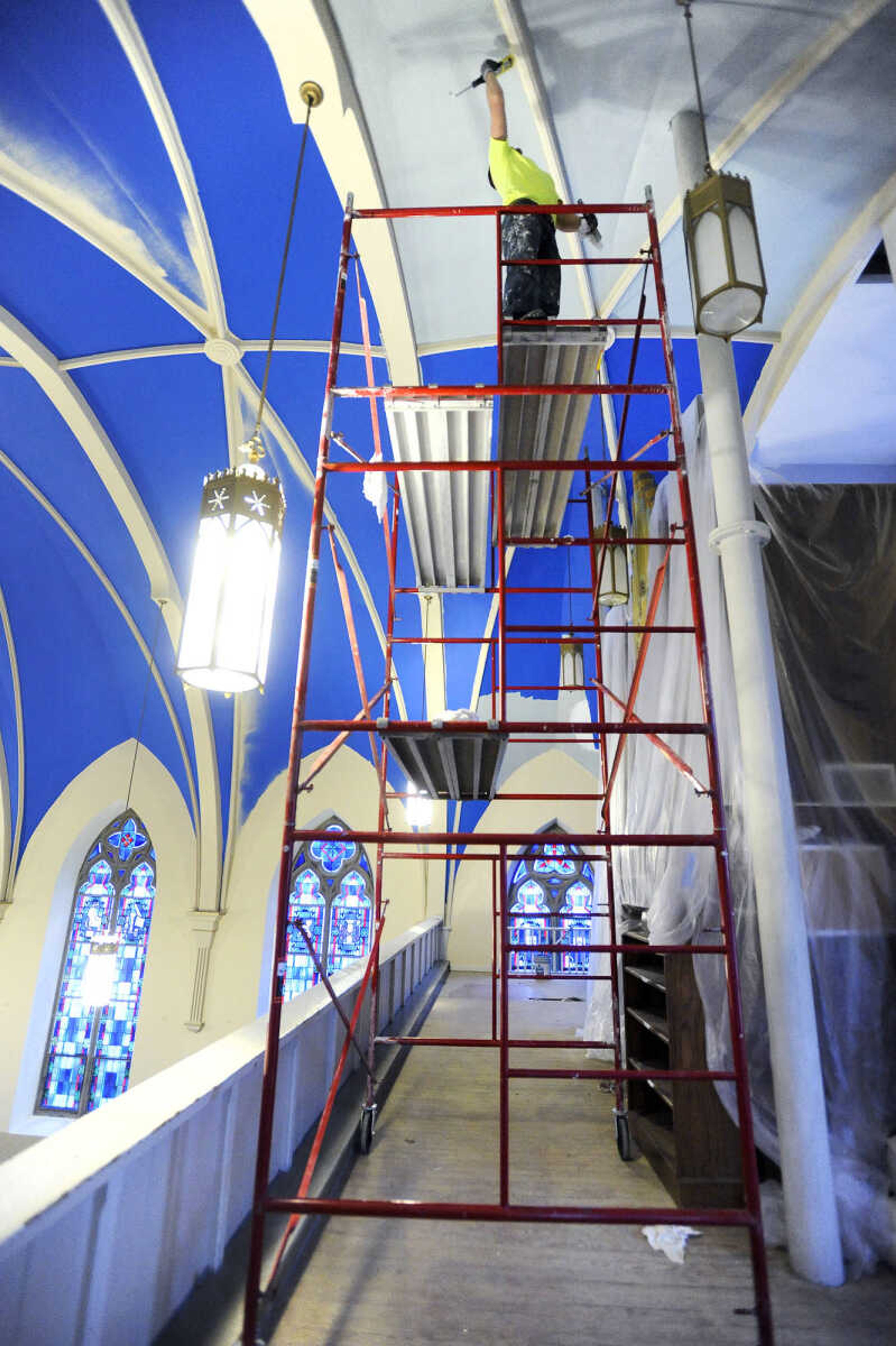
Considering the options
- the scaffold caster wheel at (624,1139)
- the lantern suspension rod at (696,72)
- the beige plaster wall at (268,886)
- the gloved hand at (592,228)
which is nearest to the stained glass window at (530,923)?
the beige plaster wall at (268,886)

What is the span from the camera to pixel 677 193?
4.28 meters

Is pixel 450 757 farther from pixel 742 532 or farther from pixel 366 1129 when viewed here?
pixel 366 1129

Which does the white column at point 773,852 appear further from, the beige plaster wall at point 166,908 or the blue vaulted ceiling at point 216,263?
the beige plaster wall at point 166,908

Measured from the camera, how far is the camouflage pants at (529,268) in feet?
10.8

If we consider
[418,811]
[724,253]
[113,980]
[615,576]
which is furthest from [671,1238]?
[113,980]

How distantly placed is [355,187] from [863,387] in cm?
341

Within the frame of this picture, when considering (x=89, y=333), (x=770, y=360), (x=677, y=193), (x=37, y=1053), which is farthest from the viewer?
(x=37, y=1053)

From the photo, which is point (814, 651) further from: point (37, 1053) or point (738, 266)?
point (37, 1053)

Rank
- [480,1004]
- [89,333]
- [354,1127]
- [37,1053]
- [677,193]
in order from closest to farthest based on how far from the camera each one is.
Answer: [354,1127] < [677,193] < [89,333] < [480,1004] < [37,1053]

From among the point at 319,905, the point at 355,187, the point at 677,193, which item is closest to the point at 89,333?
the point at 355,187

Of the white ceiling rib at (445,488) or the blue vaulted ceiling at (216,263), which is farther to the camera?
the blue vaulted ceiling at (216,263)

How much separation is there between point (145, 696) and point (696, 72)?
10196mm

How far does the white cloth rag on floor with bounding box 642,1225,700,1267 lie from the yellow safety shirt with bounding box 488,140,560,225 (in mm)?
4320

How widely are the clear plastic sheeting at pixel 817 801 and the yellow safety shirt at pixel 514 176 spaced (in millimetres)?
1650
